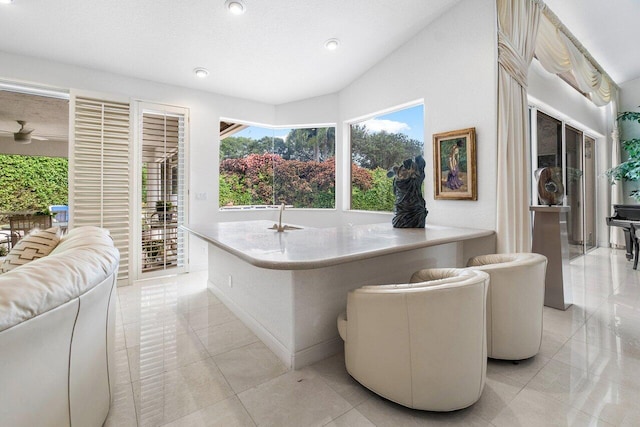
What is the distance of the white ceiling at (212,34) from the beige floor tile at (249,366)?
3086 mm

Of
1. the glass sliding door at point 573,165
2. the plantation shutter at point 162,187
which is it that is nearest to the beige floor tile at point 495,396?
the glass sliding door at point 573,165

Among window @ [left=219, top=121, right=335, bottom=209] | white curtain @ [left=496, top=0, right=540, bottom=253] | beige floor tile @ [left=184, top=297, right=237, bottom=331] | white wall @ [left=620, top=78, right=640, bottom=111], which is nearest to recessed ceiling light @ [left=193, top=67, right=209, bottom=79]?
window @ [left=219, top=121, right=335, bottom=209]

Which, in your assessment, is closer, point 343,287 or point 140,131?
point 343,287

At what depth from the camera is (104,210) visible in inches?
145

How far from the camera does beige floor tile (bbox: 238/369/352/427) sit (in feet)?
4.80

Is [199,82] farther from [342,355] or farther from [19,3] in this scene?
[342,355]

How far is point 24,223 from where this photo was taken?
4250 millimetres

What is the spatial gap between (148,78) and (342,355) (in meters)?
4.16

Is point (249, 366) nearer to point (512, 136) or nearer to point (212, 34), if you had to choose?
point (512, 136)

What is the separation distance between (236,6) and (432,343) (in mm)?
3254

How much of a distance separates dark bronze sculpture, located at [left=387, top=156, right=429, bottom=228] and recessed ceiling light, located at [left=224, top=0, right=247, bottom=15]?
2.18 metres

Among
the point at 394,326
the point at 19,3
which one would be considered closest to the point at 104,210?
the point at 19,3

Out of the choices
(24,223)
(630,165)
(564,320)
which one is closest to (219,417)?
(564,320)

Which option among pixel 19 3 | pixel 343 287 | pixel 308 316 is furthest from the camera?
pixel 19 3
